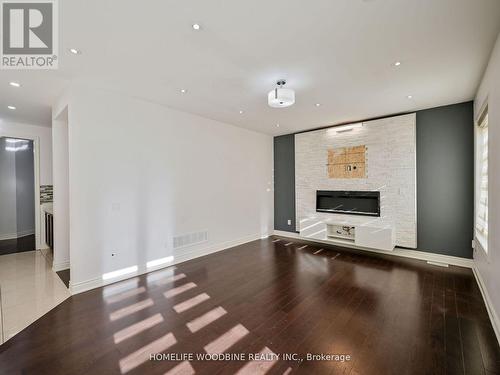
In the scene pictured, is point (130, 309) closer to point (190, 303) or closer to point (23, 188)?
point (190, 303)

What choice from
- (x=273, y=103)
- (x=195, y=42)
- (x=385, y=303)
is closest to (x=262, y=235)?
(x=385, y=303)

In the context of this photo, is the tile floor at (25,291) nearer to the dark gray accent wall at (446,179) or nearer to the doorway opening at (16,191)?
the doorway opening at (16,191)

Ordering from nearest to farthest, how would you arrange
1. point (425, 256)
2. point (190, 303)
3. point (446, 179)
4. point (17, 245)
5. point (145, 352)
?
point (145, 352) → point (190, 303) → point (446, 179) → point (425, 256) → point (17, 245)

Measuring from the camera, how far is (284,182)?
245 inches

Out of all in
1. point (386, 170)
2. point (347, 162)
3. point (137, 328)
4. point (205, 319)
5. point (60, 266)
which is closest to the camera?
point (137, 328)

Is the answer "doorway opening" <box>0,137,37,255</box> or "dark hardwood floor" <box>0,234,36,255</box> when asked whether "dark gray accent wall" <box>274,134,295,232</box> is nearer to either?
"dark hardwood floor" <box>0,234,36,255</box>

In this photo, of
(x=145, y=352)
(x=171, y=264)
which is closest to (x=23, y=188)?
(x=171, y=264)

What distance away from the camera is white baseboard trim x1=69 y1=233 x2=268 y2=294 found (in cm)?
298

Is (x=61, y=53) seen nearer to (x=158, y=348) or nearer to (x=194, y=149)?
(x=194, y=149)

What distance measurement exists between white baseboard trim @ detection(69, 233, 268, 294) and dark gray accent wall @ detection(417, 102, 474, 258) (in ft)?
11.7

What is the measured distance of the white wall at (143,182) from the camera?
3.03 metres

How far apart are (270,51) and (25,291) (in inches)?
169

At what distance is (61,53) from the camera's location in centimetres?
231

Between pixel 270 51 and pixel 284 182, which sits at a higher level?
pixel 270 51
